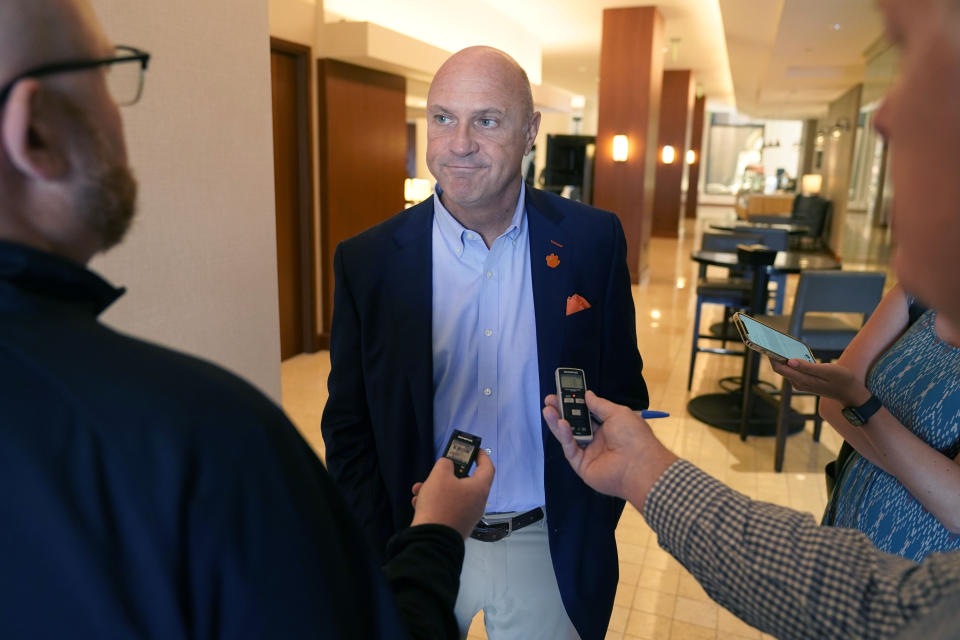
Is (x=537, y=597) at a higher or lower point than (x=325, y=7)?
lower

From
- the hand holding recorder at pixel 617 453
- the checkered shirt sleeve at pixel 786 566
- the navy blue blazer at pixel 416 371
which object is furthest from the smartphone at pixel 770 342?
the checkered shirt sleeve at pixel 786 566

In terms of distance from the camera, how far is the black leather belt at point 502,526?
5.01 feet

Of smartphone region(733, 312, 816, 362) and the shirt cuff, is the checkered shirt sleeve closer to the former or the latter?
the shirt cuff

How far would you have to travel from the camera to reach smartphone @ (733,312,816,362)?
1606 mm

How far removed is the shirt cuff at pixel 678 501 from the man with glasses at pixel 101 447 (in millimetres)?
493

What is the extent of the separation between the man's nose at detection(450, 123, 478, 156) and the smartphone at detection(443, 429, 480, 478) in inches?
27.1

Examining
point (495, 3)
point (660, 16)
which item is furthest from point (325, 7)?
point (660, 16)

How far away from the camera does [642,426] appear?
1089 millimetres

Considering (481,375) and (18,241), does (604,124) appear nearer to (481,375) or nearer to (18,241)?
(481,375)

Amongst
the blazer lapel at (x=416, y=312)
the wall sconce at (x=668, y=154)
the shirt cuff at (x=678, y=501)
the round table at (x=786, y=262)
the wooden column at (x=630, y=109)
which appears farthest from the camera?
the wall sconce at (x=668, y=154)

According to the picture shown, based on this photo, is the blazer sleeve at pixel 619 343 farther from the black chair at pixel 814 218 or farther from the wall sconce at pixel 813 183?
the wall sconce at pixel 813 183

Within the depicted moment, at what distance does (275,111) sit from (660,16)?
20.0 ft

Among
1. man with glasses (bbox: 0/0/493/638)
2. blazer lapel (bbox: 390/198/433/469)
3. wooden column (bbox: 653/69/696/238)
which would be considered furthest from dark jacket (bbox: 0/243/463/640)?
Result: wooden column (bbox: 653/69/696/238)

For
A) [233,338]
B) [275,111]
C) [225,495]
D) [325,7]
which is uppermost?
[325,7]
